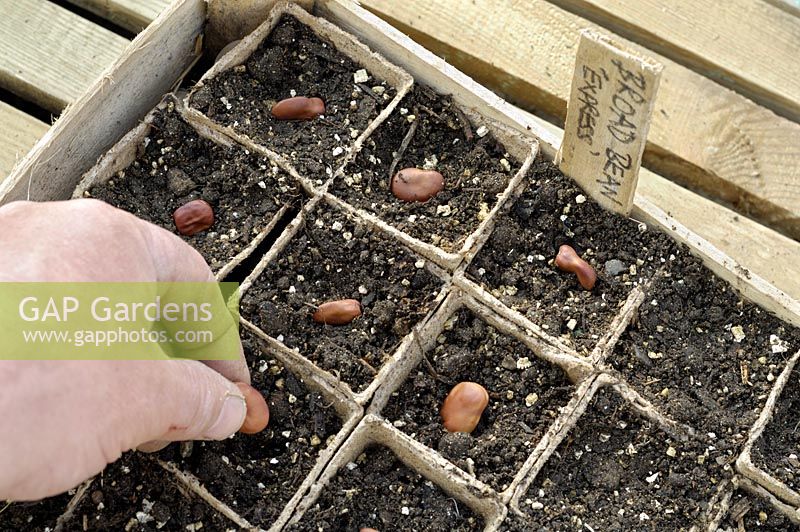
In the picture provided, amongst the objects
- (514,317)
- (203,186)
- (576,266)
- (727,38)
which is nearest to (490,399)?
(514,317)

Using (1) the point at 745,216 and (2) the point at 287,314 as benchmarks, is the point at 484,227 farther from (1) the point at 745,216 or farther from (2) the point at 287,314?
(1) the point at 745,216

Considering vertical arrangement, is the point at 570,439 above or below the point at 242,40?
below

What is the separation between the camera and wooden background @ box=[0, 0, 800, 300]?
1845 millimetres

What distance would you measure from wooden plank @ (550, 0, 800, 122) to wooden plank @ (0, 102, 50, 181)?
3.59 ft

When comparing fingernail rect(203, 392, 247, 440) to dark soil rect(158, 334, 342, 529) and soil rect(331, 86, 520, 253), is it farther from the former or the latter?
soil rect(331, 86, 520, 253)

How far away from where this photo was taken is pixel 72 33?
1.93 meters

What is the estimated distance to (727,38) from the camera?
195 centimetres

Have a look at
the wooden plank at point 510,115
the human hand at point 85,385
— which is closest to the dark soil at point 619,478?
the wooden plank at point 510,115

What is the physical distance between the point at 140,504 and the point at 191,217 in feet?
1.50

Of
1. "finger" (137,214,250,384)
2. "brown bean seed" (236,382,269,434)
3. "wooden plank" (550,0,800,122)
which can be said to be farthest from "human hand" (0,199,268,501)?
"wooden plank" (550,0,800,122)

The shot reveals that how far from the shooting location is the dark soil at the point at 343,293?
1502mm

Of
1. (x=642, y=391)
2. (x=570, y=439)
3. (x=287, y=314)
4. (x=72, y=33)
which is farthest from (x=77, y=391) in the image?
(x=72, y=33)

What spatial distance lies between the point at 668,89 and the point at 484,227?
1.90 feet

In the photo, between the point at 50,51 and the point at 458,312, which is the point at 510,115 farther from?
the point at 50,51
